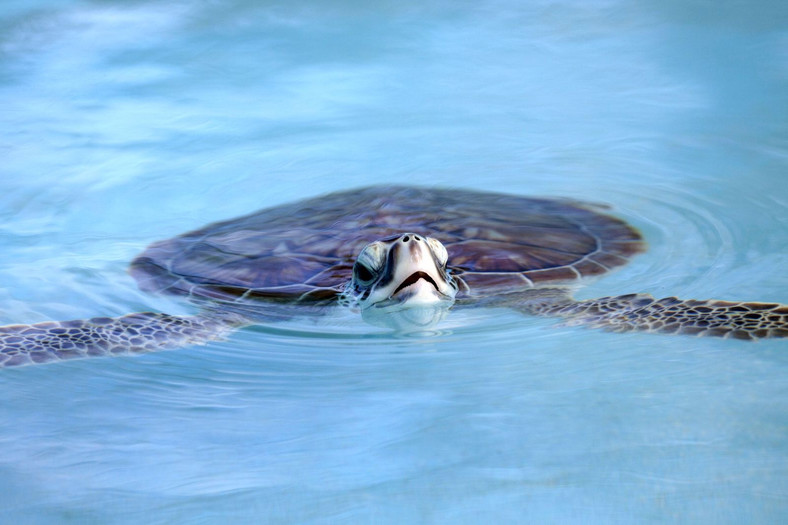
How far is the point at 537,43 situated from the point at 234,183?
388 cm

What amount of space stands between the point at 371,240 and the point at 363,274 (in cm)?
40

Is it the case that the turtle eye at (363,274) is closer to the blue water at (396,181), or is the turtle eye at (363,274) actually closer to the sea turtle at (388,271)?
the sea turtle at (388,271)

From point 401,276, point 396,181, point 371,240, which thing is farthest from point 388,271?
point 396,181

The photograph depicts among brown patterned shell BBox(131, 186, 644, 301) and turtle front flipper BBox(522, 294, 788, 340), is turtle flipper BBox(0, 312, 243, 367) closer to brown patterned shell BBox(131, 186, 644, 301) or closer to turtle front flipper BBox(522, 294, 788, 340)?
brown patterned shell BBox(131, 186, 644, 301)

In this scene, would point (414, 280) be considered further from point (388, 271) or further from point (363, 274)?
point (363, 274)

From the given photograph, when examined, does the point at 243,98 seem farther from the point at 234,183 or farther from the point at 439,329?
the point at 439,329

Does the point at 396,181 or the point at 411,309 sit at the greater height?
the point at 396,181

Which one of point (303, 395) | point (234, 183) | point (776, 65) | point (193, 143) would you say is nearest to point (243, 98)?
point (193, 143)

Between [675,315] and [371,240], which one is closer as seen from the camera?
[675,315]

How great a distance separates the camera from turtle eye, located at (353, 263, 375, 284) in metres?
3.52

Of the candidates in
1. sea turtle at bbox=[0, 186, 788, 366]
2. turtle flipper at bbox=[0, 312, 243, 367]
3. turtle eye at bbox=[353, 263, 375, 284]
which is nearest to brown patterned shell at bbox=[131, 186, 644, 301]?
sea turtle at bbox=[0, 186, 788, 366]

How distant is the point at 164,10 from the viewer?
9.27 metres

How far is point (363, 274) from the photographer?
3.55 meters

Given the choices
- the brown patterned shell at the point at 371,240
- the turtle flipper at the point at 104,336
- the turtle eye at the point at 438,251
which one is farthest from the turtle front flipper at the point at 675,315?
the turtle flipper at the point at 104,336
